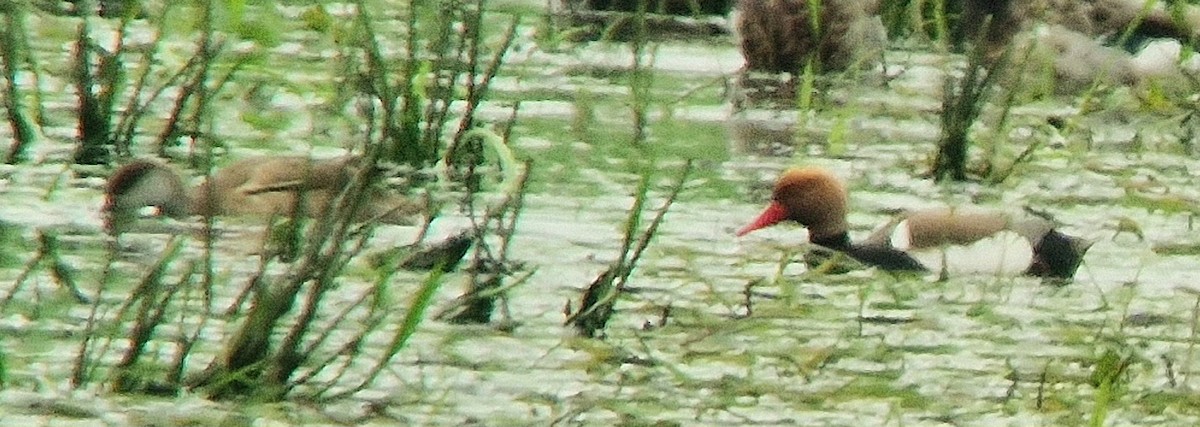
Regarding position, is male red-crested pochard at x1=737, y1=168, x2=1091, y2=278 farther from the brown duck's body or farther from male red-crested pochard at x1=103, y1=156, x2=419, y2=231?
the brown duck's body

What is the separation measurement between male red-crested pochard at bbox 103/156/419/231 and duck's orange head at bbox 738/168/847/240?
799 mm

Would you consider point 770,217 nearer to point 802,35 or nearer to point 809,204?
point 809,204

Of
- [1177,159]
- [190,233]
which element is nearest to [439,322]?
[190,233]

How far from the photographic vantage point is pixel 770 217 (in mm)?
6312

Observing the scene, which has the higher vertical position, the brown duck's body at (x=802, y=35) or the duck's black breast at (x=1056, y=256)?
the duck's black breast at (x=1056, y=256)

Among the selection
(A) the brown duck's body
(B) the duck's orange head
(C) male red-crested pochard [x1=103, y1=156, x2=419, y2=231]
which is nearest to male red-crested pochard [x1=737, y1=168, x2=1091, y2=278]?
(B) the duck's orange head

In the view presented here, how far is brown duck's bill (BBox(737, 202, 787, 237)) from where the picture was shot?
6227 millimetres

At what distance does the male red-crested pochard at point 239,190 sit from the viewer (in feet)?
19.5

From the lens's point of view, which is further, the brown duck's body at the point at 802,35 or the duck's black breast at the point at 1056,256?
the brown duck's body at the point at 802,35

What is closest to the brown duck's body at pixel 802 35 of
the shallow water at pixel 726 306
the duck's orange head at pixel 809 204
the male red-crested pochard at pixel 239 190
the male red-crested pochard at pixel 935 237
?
the shallow water at pixel 726 306

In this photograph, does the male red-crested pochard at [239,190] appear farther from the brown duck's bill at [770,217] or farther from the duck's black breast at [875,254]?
the duck's black breast at [875,254]

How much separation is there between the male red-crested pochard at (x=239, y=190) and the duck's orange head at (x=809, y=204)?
80cm

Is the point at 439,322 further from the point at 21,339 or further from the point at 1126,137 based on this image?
the point at 1126,137

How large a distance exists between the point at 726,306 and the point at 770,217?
1.16 metres
